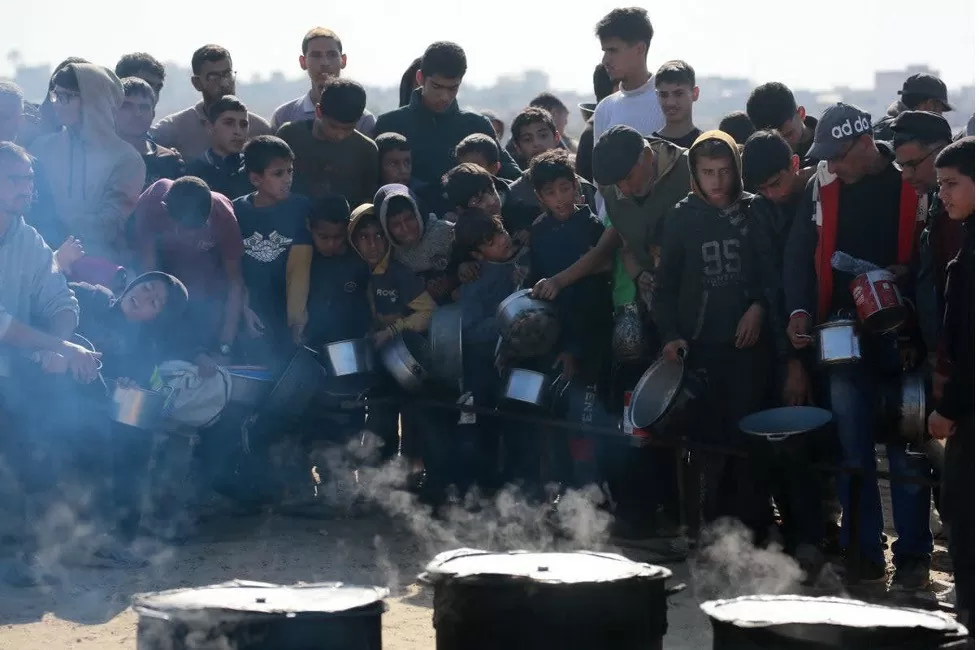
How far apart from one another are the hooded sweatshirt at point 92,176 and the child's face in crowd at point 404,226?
150 centimetres

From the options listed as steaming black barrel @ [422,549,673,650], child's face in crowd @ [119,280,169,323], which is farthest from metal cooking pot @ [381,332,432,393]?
steaming black barrel @ [422,549,673,650]

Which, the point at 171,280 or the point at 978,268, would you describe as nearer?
the point at 978,268

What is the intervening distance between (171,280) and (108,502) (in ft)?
4.10

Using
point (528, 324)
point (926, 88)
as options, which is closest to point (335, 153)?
point (528, 324)

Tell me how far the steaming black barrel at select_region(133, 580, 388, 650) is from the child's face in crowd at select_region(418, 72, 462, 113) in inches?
198

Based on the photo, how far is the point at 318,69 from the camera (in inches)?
362

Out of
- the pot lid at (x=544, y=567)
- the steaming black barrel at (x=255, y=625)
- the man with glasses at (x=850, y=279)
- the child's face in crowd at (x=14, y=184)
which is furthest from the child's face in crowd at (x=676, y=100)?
the steaming black barrel at (x=255, y=625)

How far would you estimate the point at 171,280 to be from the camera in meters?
7.34

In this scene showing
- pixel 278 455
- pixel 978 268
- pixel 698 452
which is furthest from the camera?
pixel 278 455

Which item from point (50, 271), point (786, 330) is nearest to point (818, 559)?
point (786, 330)

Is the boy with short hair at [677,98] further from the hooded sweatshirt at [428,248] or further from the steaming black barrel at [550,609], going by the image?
the steaming black barrel at [550,609]

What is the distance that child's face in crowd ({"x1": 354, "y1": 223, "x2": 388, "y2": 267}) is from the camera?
26.5ft

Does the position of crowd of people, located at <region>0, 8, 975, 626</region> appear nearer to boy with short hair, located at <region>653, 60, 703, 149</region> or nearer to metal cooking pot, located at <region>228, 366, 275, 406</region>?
boy with short hair, located at <region>653, 60, 703, 149</region>

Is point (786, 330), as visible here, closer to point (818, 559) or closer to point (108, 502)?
point (818, 559)
